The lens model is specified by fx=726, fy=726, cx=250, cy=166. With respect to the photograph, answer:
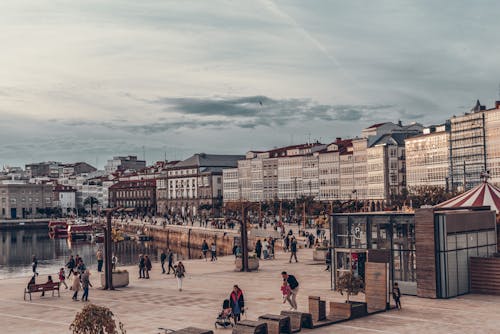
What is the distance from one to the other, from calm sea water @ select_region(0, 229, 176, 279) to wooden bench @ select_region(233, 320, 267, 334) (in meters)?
46.2

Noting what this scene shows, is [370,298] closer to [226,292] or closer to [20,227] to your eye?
[226,292]

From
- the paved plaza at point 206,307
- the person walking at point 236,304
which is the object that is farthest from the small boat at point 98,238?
the person walking at point 236,304

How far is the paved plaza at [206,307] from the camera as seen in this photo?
23.0 m

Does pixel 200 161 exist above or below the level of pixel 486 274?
above

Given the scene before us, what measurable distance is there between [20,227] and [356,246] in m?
159

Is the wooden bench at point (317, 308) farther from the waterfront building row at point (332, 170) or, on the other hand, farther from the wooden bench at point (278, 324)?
the waterfront building row at point (332, 170)

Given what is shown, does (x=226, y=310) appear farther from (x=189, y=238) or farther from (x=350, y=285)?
(x=189, y=238)

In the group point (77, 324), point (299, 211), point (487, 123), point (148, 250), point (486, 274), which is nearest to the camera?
point (77, 324)

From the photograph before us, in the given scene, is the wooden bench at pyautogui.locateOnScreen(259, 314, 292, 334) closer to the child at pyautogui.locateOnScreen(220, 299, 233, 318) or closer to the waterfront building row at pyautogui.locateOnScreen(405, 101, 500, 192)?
the child at pyautogui.locateOnScreen(220, 299, 233, 318)

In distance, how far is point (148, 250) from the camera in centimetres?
9819

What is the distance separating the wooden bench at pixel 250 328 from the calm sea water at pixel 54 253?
46224mm

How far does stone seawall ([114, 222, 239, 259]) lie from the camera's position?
8819cm

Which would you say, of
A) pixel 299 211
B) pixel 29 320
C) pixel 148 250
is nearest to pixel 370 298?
pixel 29 320

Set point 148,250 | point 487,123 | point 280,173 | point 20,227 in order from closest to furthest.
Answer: point 148,250 → point 487,123 → point 280,173 → point 20,227
